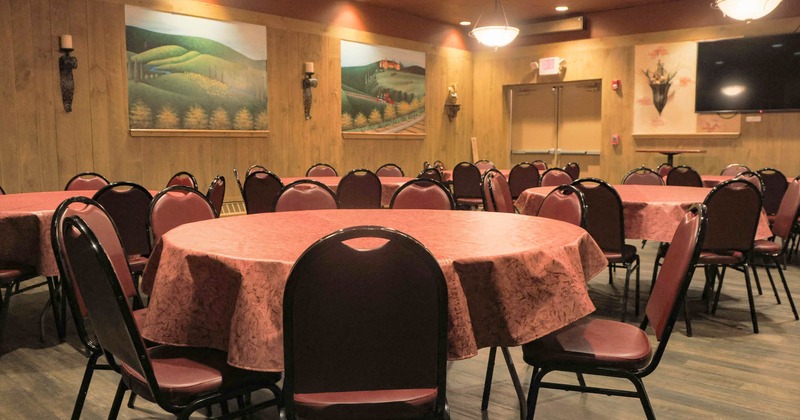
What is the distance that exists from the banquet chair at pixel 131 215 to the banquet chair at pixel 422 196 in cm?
140

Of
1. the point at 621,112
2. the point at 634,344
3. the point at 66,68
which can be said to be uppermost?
the point at 66,68

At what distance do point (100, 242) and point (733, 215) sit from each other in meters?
3.22

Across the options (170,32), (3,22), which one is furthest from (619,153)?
(3,22)

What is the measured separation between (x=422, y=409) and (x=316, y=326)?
1.06 feet

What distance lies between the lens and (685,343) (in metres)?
3.49

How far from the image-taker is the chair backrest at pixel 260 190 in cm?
480

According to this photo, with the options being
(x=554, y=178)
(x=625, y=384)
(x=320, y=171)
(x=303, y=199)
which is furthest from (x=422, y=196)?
(x=320, y=171)

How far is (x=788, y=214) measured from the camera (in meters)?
4.13

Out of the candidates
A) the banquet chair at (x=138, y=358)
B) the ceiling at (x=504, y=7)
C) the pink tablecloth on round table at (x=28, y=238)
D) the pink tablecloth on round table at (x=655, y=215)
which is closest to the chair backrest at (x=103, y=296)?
the banquet chair at (x=138, y=358)

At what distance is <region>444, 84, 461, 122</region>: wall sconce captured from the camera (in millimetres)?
11471

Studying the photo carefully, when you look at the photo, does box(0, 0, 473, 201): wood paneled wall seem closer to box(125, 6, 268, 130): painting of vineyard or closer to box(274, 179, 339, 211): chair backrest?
box(125, 6, 268, 130): painting of vineyard

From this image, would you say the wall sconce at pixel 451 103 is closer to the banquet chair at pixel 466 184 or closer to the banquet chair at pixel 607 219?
the banquet chair at pixel 466 184

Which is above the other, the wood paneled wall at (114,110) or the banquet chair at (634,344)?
the wood paneled wall at (114,110)

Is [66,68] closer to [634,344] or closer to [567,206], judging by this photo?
[567,206]
